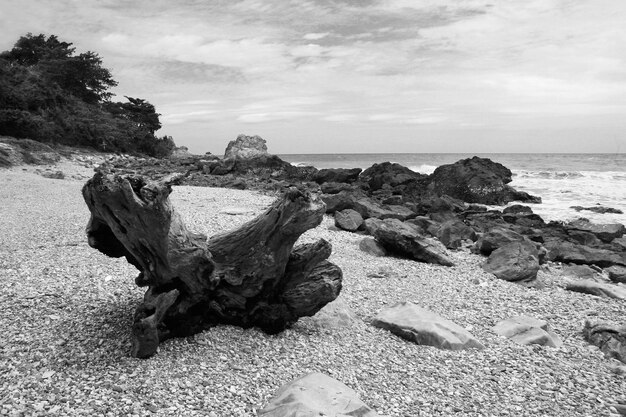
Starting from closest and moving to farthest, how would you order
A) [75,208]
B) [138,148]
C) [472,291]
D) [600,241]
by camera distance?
1. [472,291]
2. [75,208]
3. [600,241]
4. [138,148]

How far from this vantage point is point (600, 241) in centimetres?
1409

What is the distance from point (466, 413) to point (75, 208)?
1122 cm

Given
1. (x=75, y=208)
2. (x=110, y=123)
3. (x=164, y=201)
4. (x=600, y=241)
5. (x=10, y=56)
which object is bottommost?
(x=600, y=241)

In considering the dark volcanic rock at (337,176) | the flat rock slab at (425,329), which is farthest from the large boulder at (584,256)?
the dark volcanic rock at (337,176)

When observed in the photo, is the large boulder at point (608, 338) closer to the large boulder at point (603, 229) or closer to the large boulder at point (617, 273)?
the large boulder at point (617, 273)

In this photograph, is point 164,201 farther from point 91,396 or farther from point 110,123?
point 110,123

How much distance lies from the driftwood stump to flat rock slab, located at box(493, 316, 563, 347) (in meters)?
2.47

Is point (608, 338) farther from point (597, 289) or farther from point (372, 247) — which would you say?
point (372, 247)

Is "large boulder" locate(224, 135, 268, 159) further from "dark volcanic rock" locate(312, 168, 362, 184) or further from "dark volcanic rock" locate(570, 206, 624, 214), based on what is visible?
"dark volcanic rock" locate(570, 206, 624, 214)

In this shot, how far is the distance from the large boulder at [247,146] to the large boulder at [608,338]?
96.7 feet

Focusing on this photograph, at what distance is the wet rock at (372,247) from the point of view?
10277 mm

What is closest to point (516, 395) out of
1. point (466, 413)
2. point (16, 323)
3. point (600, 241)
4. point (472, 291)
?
point (466, 413)

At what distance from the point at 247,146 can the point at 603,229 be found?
87.1ft

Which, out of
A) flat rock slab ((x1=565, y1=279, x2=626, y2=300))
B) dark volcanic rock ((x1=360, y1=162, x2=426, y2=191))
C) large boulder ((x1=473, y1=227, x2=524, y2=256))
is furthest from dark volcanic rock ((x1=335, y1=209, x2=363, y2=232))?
dark volcanic rock ((x1=360, y1=162, x2=426, y2=191))
